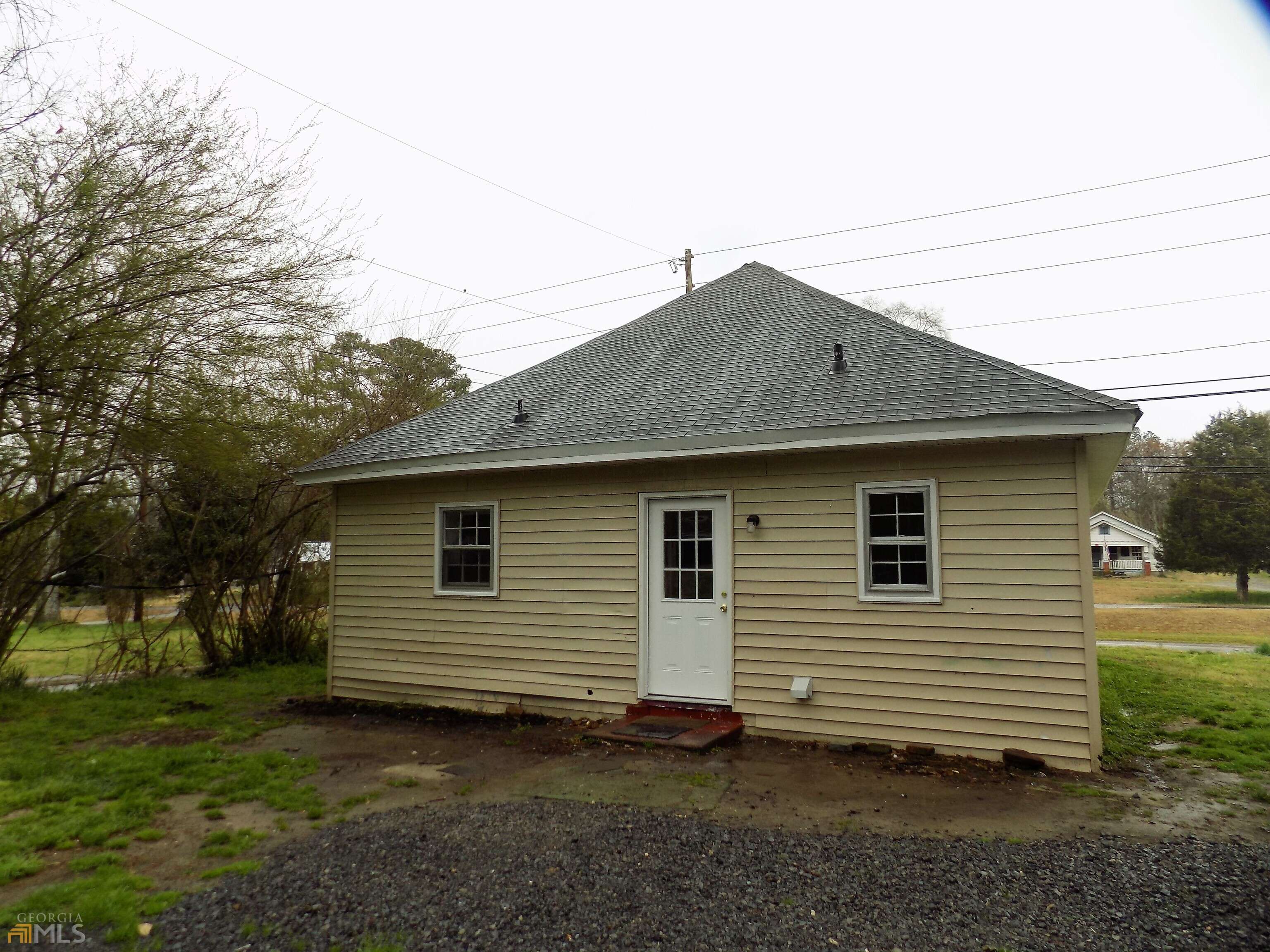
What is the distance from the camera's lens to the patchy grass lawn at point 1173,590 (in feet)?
107

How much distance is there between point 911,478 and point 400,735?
526 centimetres

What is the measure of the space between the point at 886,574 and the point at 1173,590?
39.0 metres

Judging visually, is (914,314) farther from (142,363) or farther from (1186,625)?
(142,363)

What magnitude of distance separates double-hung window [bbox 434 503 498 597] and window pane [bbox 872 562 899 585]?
3.92 metres

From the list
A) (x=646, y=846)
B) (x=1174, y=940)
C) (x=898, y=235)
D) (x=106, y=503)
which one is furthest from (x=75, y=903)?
(x=898, y=235)

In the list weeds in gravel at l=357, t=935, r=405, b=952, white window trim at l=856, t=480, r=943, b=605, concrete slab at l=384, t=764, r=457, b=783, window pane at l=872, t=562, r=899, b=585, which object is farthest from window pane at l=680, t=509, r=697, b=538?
weeds in gravel at l=357, t=935, r=405, b=952

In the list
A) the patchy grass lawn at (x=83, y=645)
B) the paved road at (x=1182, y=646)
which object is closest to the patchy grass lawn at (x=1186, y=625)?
the paved road at (x=1182, y=646)

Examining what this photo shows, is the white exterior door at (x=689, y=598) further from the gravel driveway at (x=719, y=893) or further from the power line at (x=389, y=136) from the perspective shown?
the power line at (x=389, y=136)

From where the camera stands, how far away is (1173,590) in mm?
36625

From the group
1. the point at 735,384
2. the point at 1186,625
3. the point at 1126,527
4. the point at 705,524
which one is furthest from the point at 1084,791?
the point at 1126,527

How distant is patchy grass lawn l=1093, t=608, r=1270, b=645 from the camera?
58.6 ft

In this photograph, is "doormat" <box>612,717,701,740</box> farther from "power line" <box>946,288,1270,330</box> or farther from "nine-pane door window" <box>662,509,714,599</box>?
"power line" <box>946,288,1270,330</box>

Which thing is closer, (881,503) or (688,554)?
(881,503)

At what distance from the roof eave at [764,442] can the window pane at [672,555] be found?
35.5 inches
